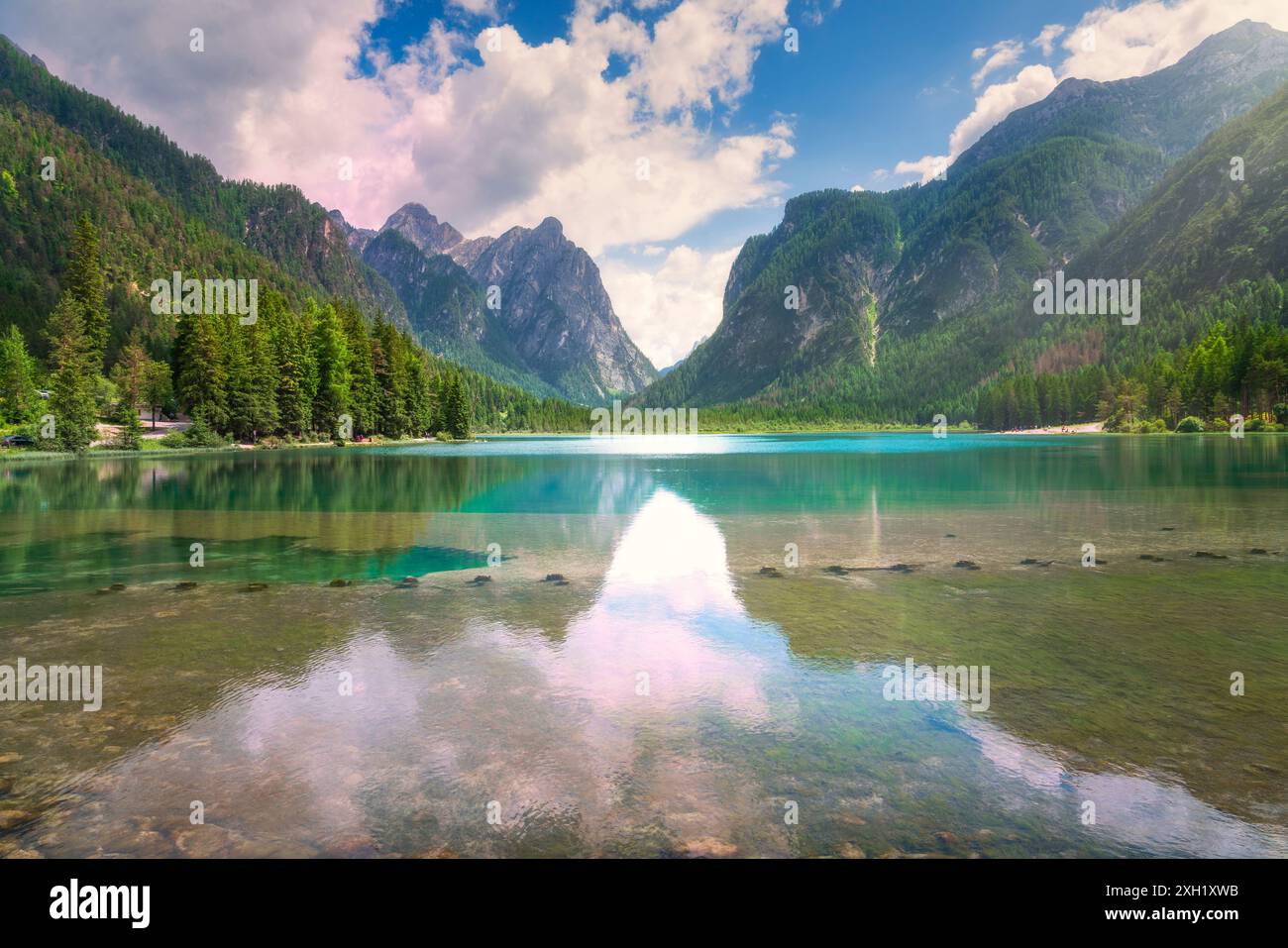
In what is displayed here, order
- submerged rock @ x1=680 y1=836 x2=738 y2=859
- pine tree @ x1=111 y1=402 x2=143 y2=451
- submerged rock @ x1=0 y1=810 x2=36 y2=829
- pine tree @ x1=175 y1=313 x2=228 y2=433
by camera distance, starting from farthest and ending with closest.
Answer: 1. pine tree @ x1=175 y1=313 x2=228 y2=433
2. pine tree @ x1=111 y1=402 x2=143 y2=451
3. submerged rock @ x1=0 y1=810 x2=36 y2=829
4. submerged rock @ x1=680 y1=836 x2=738 y2=859

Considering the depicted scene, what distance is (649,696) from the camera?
A: 1024cm

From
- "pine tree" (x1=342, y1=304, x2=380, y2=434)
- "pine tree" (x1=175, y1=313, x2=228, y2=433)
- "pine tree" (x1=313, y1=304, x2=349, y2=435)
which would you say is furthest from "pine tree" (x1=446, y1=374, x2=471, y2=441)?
"pine tree" (x1=175, y1=313, x2=228, y2=433)

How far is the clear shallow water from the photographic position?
21.6ft

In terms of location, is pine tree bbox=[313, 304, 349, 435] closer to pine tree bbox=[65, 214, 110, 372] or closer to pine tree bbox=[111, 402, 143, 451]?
pine tree bbox=[111, 402, 143, 451]

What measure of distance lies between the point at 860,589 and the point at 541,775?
11.9 meters

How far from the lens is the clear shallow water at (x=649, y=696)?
6.59m

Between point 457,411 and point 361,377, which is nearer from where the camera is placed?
point 361,377

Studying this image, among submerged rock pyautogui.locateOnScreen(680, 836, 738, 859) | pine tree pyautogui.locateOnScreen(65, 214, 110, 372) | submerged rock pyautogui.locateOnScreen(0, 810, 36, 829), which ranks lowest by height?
submerged rock pyautogui.locateOnScreen(680, 836, 738, 859)

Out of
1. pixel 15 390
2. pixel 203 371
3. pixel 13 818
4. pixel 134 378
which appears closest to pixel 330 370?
pixel 203 371

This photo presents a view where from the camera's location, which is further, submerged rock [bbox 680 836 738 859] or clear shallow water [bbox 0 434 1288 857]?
clear shallow water [bbox 0 434 1288 857]

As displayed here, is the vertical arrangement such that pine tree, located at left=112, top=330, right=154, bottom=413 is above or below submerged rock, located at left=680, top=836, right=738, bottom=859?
above

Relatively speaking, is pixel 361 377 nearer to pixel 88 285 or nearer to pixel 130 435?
pixel 130 435

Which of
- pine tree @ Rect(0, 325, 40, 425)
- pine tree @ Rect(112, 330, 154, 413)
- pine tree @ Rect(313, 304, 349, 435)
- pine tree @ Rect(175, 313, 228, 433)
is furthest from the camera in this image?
pine tree @ Rect(313, 304, 349, 435)
